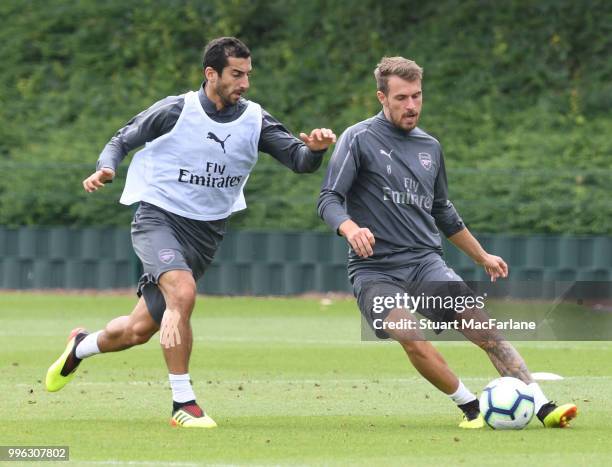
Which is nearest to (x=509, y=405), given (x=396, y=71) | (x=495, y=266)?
(x=495, y=266)

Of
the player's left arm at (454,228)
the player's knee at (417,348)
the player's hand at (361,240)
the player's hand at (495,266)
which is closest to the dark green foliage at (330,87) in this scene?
the player's left arm at (454,228)

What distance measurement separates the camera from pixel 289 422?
30.3 ft

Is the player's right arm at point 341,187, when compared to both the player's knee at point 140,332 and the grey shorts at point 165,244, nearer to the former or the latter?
the grey shorts at point 165,244

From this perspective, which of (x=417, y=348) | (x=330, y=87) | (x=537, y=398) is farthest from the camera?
(x=330, y=87)

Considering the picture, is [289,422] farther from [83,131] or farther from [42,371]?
[83,131]

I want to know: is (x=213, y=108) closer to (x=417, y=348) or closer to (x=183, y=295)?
(x=183, y=295)

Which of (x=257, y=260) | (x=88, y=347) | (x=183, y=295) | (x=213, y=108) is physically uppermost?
(x=213, y=108)

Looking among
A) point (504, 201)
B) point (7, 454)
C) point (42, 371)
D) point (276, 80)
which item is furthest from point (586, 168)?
point (7, 454)

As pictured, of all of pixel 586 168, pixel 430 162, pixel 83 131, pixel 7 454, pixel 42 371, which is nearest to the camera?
pixel 7 454

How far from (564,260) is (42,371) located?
34.2 ft

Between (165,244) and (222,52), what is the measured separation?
4.03 ft

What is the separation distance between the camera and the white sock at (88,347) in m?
9.90

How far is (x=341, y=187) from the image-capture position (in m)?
8.87

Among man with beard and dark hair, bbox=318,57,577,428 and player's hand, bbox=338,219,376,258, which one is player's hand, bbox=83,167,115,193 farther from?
player's hand, bbox=338,219,376,258
